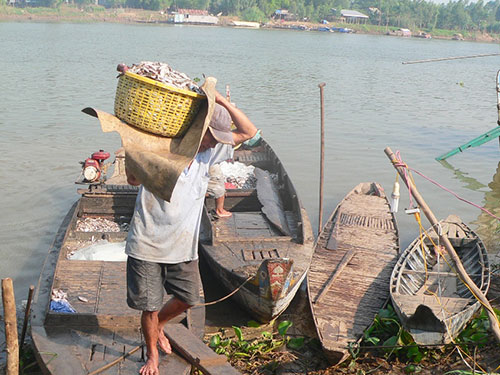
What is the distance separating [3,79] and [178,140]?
61.4 ft

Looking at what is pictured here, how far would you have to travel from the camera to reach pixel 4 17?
5497 centimetres

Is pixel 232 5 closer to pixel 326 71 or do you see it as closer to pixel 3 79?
pixel 326 71

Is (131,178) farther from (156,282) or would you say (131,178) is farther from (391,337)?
(391,337)

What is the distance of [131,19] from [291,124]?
5765 centimetres

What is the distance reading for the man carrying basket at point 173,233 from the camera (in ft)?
10.4

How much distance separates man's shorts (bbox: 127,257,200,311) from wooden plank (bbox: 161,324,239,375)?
378mm

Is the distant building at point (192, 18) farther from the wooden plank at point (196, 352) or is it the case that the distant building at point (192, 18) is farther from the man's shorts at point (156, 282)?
the man's shorts at point (156, 282)

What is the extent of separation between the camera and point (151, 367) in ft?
11.5

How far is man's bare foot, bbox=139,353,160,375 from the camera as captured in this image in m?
3.50


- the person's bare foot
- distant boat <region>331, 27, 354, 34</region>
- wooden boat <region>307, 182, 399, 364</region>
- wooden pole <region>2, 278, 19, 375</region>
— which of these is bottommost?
wooden boat <region>307, 182, 399, 364</region>

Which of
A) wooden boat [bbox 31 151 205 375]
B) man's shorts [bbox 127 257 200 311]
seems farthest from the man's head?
wooden boat [bbox 31 151 205 375]

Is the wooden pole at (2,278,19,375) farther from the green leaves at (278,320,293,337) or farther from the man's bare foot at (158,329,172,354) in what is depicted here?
the green leaves at (278,320,293,337)

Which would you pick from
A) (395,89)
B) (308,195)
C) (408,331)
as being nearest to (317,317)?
(408,331)

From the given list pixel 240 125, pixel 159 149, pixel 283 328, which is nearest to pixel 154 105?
pixel 159 149
